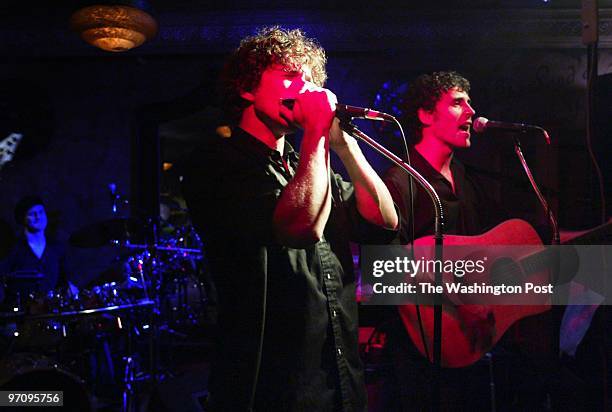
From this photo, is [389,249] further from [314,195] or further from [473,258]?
[314,195]

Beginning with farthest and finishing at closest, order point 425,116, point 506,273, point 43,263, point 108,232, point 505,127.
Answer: point 43,263 < point 108,232 < point 425,116 < point 506,273 < point 505,127

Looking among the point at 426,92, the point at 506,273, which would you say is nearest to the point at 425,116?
the point at 426,92

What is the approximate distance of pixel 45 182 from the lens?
5945 millimetres

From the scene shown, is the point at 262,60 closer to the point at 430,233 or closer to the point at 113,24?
the point at 430,233

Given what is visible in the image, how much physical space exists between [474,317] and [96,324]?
8.11 ft

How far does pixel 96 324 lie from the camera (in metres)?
3.44

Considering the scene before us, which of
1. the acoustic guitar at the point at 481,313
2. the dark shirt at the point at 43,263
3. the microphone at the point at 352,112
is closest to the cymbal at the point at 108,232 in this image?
the dark shirt at the point at 43,263

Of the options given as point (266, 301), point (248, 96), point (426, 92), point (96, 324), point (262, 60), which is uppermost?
point (426, 92)

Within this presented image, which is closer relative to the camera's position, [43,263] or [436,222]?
[436,222]

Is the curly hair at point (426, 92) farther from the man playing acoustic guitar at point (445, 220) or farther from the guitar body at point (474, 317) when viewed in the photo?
the guitar body at point (474, 317)

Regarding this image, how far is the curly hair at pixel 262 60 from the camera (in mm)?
1519

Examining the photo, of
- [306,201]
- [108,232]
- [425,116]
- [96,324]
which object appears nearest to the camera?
[306,201]

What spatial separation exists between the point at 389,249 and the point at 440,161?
1.75 feet

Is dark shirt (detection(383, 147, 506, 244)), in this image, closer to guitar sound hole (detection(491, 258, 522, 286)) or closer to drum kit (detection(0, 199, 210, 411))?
guitar sound hole (detection(491, 258, 522, 286))
